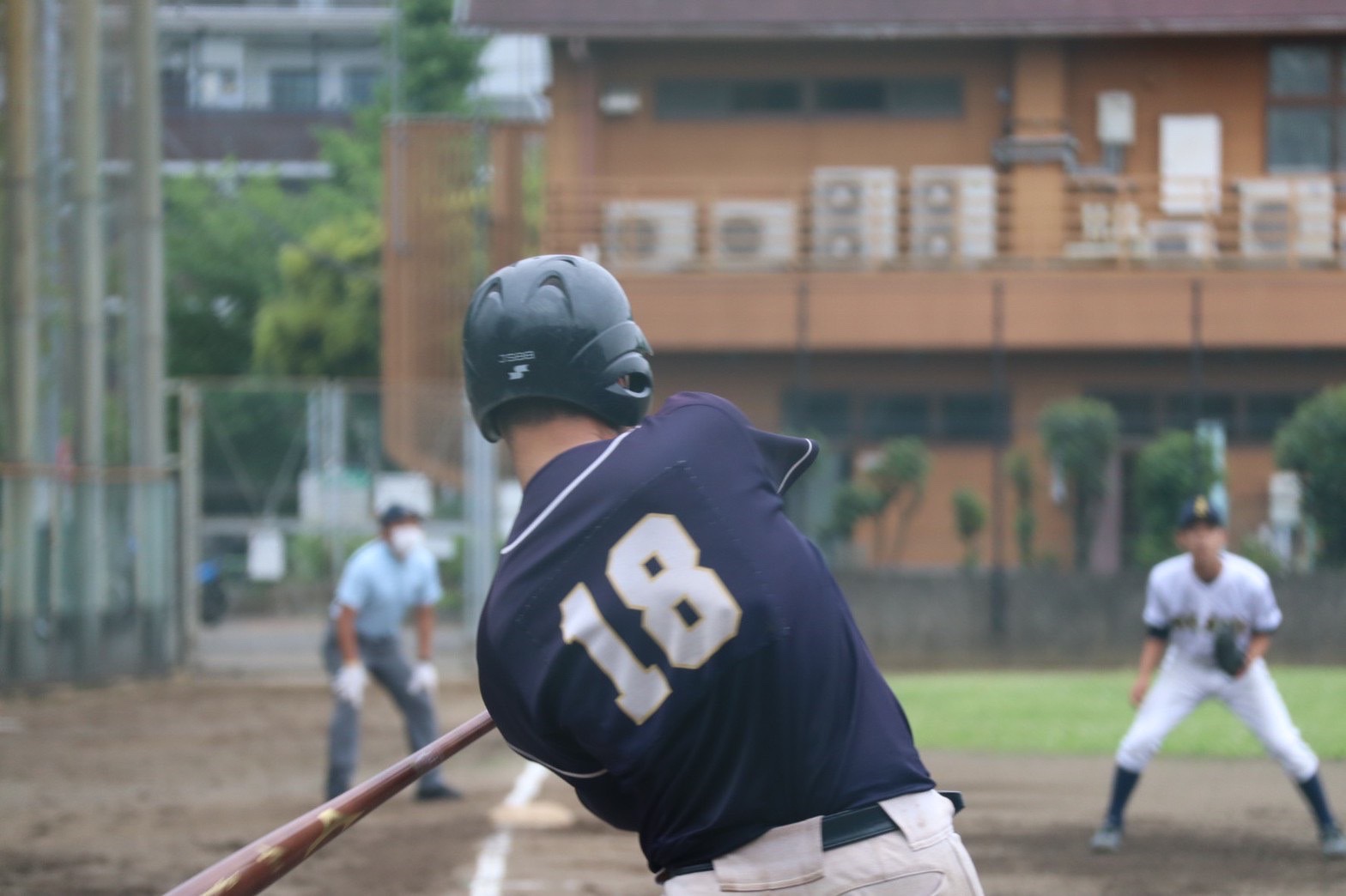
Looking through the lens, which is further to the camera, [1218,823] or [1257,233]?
[1257,233]

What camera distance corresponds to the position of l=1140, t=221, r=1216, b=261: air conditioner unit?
21750mm

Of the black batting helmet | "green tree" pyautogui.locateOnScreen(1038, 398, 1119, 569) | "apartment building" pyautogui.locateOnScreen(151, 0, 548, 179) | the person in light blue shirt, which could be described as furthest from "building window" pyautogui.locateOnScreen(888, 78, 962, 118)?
"apartment building" pyautogui.locateOnScreen(151, 0, 548, 179)

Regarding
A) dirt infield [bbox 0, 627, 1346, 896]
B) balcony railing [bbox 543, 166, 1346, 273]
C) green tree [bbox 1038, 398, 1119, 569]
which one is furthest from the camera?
balcony railing [bbox 543, 166, 1346, 273]

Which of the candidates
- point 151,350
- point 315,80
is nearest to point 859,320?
point 151,350

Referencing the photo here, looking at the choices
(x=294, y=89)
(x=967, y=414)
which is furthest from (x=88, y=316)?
(x=294, y=89)

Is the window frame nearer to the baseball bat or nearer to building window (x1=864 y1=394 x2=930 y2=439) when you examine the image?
building window (x1=864 y1=394 x2=930 y2=439)

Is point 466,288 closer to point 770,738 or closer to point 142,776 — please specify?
point 142,776

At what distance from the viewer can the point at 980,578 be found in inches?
701

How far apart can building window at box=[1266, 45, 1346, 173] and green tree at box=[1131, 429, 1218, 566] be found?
8.04 metres

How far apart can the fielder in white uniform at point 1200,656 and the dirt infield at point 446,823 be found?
51cm

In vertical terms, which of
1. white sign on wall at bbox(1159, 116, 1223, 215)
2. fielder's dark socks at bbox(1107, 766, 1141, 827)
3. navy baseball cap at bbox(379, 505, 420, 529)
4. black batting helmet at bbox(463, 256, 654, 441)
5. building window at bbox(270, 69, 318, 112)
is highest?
building window at bbox(270, 69, 318, 112)

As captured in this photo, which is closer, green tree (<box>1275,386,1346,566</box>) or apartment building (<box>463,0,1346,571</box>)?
green tree (<box>1275,386,1346,566</box>)

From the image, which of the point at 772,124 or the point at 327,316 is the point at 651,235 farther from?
the point at 327,316

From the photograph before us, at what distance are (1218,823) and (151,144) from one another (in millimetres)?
12812
